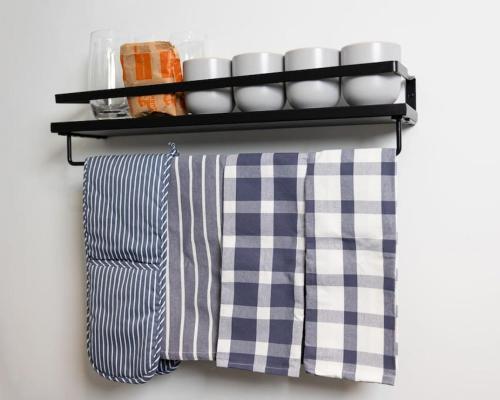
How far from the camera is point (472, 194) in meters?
0.97

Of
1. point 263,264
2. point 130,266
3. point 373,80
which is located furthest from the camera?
point 130,266

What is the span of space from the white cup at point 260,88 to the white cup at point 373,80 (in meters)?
0.12

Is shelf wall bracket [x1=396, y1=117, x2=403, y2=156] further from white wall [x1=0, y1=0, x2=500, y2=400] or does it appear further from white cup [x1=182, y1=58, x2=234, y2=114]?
white cup [x1=182, y1=58, x2=234, y2=114]

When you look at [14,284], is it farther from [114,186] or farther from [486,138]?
[486,138]

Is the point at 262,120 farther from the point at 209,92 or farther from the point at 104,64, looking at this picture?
the point at 104,64

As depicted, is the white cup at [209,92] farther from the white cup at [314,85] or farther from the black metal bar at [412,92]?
the black metal bar at [412,92]

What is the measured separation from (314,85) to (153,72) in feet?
0.99

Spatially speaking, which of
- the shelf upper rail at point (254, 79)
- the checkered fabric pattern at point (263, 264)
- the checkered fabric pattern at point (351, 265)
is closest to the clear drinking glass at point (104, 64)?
the shelf upper rail at point (254, 79)

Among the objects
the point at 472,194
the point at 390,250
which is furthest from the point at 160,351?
the point at 472,194

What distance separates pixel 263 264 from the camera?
1.00m

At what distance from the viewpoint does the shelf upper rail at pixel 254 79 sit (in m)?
0.88

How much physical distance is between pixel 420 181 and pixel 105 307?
2.02ft

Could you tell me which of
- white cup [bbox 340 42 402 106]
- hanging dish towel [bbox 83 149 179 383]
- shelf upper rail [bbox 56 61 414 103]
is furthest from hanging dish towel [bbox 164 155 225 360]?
white cup [bbox 340 42 402 106]

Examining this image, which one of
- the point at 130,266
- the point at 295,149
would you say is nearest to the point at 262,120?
the point at 295,149
